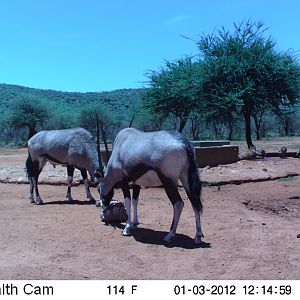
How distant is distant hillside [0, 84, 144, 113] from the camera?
75.7m

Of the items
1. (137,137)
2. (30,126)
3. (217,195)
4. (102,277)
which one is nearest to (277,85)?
(217,195)

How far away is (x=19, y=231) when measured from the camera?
831cm

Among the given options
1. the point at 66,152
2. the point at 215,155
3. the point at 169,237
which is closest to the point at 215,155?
the point at 215,155

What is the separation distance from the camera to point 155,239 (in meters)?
7.82

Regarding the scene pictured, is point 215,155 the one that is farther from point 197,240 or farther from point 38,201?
point 197,240

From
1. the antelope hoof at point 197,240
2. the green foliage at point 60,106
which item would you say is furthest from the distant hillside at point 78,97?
the antelope hoof at point 197,240

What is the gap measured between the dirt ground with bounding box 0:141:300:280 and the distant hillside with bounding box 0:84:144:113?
202ft

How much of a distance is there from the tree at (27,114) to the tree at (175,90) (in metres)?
26.6

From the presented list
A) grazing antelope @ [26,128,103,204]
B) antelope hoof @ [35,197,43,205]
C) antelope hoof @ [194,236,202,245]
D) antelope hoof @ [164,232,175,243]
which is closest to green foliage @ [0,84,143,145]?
grazing antelope @ [26,128,103,204]

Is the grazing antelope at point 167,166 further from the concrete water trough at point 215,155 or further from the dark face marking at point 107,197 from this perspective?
the concrete water trough at point 215,155

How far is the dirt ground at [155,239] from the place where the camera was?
5.93 metres

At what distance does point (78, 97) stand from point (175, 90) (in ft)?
191

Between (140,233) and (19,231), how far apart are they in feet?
6.80
